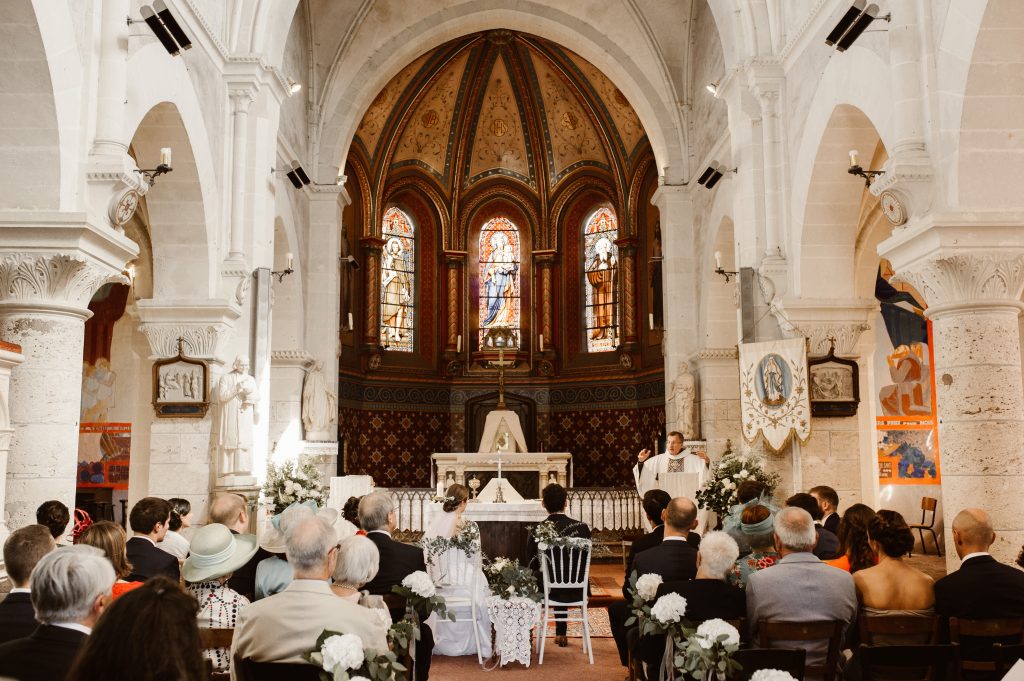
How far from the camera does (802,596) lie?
4.43 meters

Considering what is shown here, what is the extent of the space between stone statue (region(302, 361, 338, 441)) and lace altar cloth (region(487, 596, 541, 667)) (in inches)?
334

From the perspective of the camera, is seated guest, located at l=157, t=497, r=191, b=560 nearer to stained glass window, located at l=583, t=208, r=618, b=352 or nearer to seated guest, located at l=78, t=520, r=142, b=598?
seated guest, located at l=78, t=520, r=142, b=598

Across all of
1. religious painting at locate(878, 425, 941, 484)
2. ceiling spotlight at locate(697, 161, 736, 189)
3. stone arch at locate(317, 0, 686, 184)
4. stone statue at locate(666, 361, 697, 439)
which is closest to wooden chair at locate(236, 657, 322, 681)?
ceiling spotlight at locate(697, 161, 736, 189)

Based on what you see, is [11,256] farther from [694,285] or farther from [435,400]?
[435,400]

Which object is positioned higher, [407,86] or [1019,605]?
[407,86]

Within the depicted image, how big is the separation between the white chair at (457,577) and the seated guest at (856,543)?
3.02m

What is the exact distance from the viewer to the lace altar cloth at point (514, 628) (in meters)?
6.99

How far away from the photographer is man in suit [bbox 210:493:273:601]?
5227 millimetres

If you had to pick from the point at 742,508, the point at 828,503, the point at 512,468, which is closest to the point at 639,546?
the point at 742,508

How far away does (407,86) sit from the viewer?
62.8ft

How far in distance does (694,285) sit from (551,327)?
5.70 m

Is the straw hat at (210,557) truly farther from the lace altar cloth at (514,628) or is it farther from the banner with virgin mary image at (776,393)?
the banner with virgin mary image at (776,393)

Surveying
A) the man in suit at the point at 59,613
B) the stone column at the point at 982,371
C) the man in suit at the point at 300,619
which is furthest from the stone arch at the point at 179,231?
the man in suit at the point at 59,613

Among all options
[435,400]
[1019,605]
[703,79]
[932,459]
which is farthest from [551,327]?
[1019,605]
